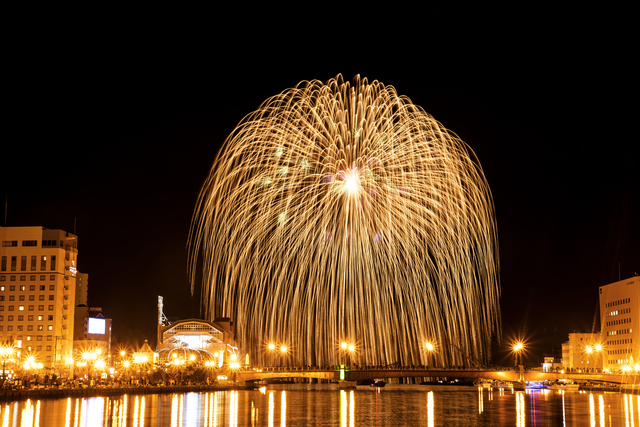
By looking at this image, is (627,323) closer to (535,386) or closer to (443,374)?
(535,386)

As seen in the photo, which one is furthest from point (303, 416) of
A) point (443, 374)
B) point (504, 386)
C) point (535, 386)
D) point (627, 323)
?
point (627, 323)

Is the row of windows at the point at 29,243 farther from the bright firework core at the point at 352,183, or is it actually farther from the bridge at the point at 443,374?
the bright firework core at the point at 352,183

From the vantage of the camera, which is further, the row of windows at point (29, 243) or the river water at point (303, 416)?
the row of windows at point (29, 243)

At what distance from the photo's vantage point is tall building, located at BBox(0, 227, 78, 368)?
534ft

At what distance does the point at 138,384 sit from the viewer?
139 meters

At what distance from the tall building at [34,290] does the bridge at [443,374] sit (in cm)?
4304

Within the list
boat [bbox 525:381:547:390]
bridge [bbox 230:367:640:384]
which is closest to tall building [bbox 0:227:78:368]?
bridge [bbox 230:367:640:384]

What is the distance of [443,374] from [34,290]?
8993 centimetres

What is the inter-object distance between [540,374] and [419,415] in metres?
90.7

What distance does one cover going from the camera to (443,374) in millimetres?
160250

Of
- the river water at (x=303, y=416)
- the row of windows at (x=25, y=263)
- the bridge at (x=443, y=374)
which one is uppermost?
the row of windows at (x=25, y=263)

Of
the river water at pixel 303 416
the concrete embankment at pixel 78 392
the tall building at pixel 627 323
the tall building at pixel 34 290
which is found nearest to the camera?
the river water at pixel 303 416

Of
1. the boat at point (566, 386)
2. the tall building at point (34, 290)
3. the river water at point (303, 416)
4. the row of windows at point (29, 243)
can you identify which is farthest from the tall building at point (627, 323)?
the row of windows at point (29, 243)

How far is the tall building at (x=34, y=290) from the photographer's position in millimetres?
162875
